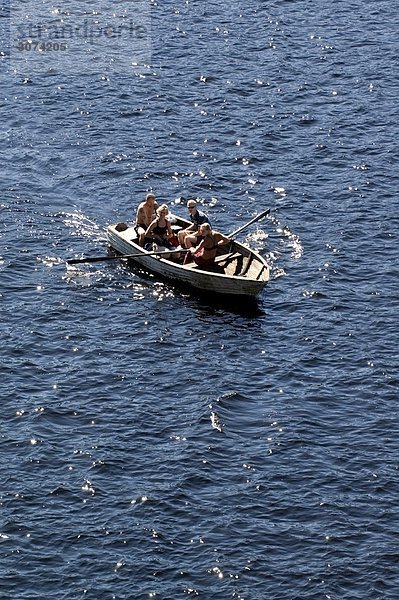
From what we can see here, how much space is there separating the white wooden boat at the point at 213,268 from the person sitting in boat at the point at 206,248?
27cm

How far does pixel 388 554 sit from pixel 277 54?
1535 inches

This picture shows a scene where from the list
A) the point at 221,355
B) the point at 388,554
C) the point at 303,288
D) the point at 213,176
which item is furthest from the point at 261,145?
the point at 388,554

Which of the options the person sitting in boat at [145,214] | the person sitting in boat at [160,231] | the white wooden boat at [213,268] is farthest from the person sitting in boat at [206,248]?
the person sitting in boat at [145,214]

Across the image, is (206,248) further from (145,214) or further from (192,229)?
(145,214)

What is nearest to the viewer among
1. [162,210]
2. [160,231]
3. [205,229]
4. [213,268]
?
[205,229]

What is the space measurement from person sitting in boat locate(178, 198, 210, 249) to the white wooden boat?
1.74ft

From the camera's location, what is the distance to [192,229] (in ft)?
162

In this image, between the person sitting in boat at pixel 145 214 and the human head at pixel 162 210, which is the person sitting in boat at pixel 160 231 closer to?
the human head at pixel 162 210

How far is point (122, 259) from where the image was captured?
165ft

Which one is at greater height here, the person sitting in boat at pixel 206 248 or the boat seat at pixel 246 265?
the person sitting in boat at pixel 206 248

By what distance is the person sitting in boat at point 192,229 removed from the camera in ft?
160

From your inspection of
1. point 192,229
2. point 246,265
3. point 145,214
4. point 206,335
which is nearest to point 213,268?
point 246,265

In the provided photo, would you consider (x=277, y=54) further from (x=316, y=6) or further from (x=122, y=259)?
(x=122, y=259)

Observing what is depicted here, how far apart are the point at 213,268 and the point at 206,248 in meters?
0.81
